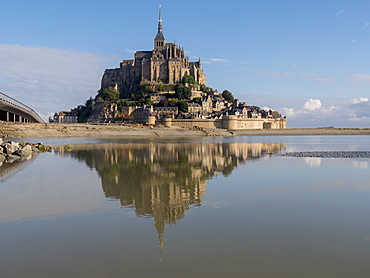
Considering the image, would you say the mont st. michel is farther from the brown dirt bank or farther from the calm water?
the calm water

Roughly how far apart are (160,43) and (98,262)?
12687 centimetres

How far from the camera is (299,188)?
43.8 feet

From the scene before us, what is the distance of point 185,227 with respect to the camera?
8359 millimetres

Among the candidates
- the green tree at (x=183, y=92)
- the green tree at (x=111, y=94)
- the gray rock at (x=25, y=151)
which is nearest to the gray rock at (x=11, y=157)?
the gray rock at (x=25, y=151)

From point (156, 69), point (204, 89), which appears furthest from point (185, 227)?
point (204, 89)

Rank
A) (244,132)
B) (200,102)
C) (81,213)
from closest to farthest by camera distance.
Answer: (81,213) → (244,132) → (200,102)

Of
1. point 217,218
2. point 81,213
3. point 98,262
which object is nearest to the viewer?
point 98,262

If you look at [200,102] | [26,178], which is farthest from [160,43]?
[26,178]

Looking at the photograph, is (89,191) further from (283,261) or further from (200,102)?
(200,102)

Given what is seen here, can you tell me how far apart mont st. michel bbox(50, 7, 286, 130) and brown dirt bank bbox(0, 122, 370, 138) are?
10504 millimetres

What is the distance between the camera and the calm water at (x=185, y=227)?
6.21m

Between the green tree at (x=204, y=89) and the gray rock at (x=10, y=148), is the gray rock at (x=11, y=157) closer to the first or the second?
the gray rock at (x=10, y=148)

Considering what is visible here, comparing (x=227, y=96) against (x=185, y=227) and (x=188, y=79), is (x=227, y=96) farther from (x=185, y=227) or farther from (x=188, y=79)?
(x=185, y=227)

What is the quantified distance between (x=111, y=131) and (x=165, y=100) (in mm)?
40282
